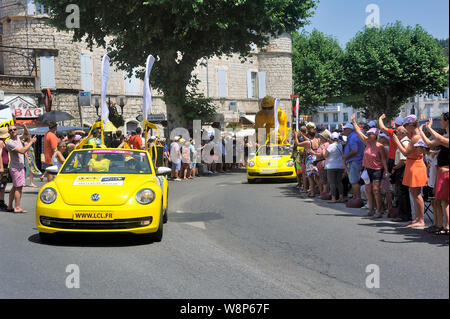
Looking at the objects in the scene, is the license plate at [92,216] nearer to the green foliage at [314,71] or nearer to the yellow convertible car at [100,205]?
the yellow convertible car at [100,205]

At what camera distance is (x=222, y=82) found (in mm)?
48062

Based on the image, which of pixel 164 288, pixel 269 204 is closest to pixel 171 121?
pixel 269 204

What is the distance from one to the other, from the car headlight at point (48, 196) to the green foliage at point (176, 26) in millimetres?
13618

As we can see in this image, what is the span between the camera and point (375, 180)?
1159 centimetres

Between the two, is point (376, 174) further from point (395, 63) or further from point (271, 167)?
point (395, 63)

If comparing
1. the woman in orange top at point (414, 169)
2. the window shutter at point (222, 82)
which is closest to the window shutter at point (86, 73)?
the window shutter at point (222, 82)

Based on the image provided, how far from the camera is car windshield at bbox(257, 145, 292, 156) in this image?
21219 millimetres

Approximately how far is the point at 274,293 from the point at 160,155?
22.8ft

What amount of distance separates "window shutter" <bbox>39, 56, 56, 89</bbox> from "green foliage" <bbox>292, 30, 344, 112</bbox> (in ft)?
97.7

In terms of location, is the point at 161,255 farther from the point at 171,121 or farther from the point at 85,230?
the point at 171,121

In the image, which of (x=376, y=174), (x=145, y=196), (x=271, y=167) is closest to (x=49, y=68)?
(x=271, y=167)

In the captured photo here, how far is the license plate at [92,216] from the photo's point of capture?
8.19 m

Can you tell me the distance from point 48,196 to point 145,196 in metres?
1.32

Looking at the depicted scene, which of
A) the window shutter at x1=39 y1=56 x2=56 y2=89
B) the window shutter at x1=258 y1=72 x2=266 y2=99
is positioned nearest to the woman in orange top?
the window shutter at x1=39 y1=56 x2=56 y2=89
